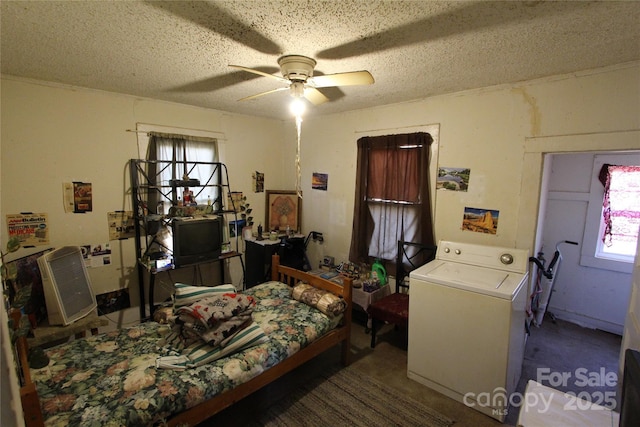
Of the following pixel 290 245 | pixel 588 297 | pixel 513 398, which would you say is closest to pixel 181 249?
pixel 290 245

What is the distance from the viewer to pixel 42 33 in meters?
1.65

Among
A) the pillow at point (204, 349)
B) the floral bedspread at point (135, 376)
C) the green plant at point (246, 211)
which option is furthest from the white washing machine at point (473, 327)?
the green plant at point (246, 211)

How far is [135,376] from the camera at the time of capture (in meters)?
1.61

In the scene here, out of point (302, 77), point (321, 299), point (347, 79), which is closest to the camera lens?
point (347, 79)

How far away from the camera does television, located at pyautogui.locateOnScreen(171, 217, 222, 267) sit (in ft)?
9.62

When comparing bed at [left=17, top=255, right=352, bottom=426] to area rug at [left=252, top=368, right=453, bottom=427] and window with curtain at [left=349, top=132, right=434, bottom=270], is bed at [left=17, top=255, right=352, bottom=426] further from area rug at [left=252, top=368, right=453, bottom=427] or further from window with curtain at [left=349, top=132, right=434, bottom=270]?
window with curtain at [left=349, top=132, right=434, bottom=270]

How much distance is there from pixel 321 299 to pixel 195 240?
1510 mm

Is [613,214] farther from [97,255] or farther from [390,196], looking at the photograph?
[97,255]

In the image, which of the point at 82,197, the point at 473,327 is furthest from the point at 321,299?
the point at 82,197

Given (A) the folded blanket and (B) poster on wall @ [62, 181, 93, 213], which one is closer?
(A) the folded blanket

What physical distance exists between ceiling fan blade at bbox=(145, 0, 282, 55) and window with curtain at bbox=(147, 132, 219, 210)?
1.85 metres

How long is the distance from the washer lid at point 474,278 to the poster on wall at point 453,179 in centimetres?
74

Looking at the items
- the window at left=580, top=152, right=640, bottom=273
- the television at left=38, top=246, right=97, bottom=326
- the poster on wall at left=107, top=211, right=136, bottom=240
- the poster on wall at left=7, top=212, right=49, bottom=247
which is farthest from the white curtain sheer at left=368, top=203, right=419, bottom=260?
the poster on wall at left=7, top=212, right=49, bottom=247

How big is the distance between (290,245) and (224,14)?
2.74 metres
